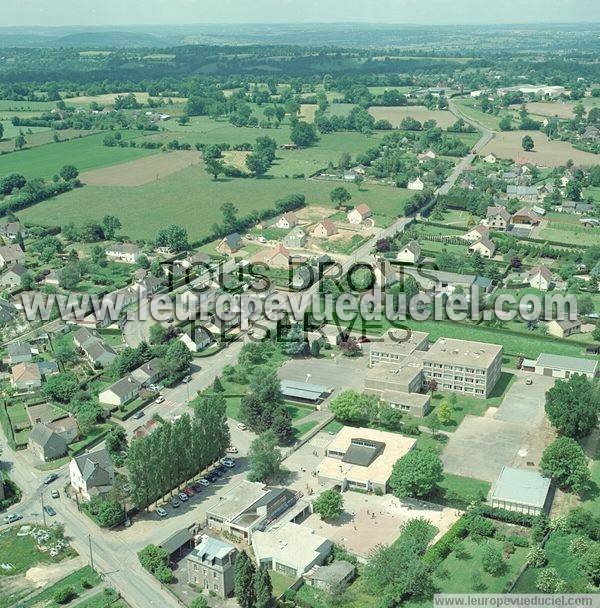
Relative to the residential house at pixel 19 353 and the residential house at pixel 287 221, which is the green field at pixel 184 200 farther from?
the residential house at pixel 19 353

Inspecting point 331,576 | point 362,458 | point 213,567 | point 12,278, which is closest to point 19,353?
point 12,278

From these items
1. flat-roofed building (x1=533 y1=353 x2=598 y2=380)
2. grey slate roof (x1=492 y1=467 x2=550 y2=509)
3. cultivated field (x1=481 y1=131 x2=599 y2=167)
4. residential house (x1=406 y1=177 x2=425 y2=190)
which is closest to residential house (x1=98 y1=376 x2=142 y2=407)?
grey slate roof (x1=492 y1=467 x2=550 y2=509)

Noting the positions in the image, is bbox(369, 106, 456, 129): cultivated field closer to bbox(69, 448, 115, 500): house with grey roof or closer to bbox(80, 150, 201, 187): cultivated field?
bbox(80, 150, 201, 187): cultivated field

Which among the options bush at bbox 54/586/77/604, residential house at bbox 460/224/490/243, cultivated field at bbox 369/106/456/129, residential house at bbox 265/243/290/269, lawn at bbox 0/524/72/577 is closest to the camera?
bush at bbox 54/586/77/604

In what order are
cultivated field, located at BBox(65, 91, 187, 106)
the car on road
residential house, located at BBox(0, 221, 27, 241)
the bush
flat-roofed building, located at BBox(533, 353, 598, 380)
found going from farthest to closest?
cultivated field, located at BBox(65, 91, 187, 106), residential house, located at BBox(0, 221, 27, 241), flat-roofed building, located at BBox(533, 353, 598, 380), the car on road, the bush

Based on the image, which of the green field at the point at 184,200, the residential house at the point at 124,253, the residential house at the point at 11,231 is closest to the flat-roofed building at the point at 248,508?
the residential house at the point at 124,253

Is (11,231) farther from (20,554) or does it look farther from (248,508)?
(248,508)
